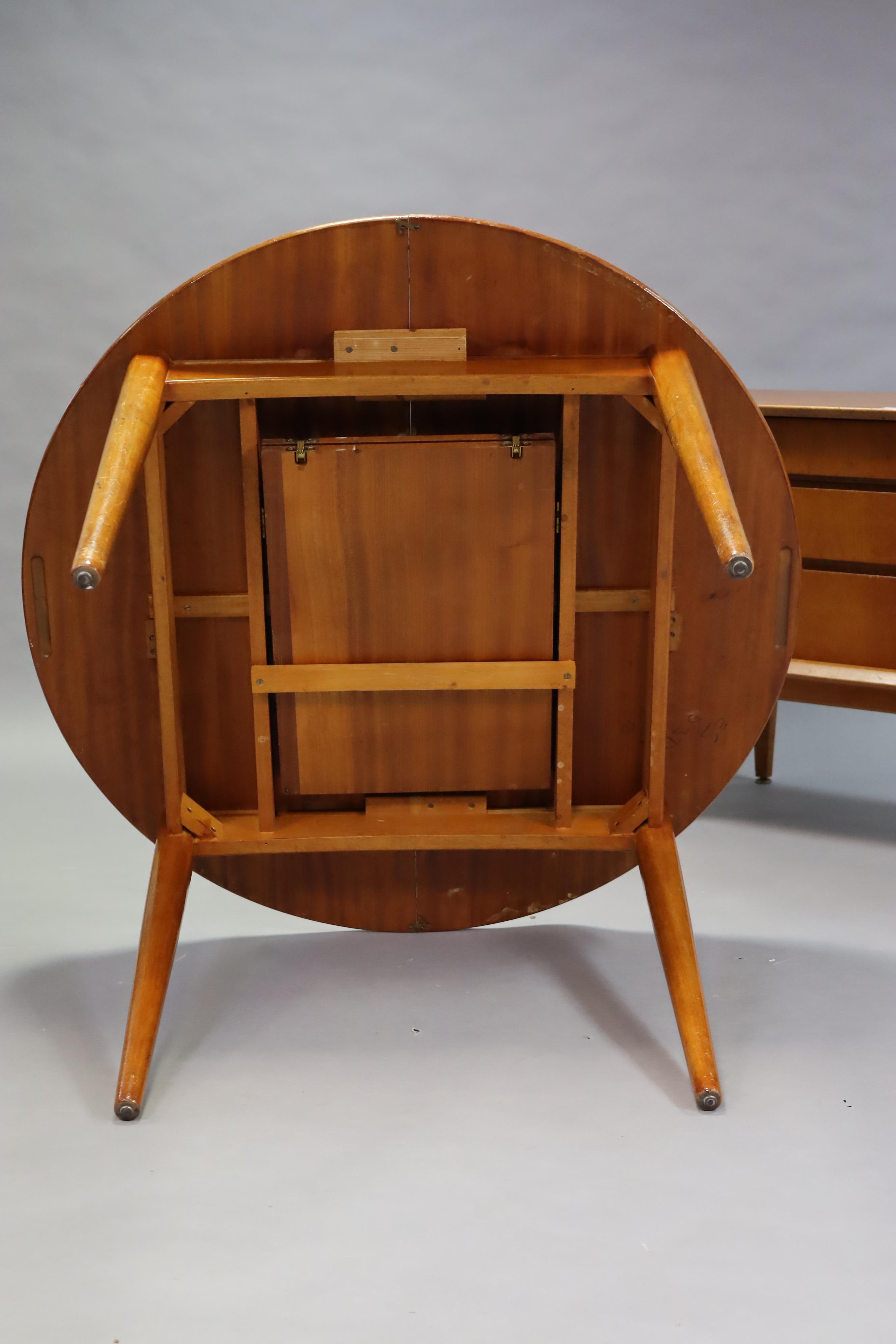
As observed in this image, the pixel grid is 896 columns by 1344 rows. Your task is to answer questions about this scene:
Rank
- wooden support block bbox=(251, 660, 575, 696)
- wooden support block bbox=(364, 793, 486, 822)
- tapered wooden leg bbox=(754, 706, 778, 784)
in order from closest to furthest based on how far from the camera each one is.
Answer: wooden support block bbox=(251, 660, 575, 696)
wooden support block bbox=(364, 793, 486, 822)
tapered wooden leg bbox=(754, 706, 778, 784)

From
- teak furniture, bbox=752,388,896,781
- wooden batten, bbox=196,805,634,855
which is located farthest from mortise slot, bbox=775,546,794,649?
→ teak furniture, bbox=752,388,896,781

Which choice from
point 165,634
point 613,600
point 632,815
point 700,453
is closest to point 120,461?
point 165,634

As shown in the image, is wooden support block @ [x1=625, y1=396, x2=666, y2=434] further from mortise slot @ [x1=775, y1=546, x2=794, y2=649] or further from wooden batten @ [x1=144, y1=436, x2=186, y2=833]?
wooden batten @ [x1=144, y1=436, x2=186, y2=833]

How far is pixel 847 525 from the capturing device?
2998mm

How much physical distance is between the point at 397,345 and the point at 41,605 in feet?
2.47

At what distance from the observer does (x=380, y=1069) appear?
2.20 metres

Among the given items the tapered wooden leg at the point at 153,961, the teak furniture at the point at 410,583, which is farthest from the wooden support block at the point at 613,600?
the tapered wooden leg at the point at 153,961

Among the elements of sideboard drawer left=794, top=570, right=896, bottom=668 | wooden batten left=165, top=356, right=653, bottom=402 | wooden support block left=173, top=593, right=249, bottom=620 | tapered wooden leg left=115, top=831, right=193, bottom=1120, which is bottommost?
tapered wooden leg left=115, top=831, right=193, bottom=1120

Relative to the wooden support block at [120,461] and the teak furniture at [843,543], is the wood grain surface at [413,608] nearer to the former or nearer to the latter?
the wooden support block at [120,461]

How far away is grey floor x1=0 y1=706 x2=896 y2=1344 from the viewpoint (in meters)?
1.70

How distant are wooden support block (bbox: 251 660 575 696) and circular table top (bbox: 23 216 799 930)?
15cm

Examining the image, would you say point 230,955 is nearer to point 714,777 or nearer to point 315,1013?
point 315,1013

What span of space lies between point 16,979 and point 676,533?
1450mm

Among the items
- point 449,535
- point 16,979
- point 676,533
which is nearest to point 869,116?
point 676,533
